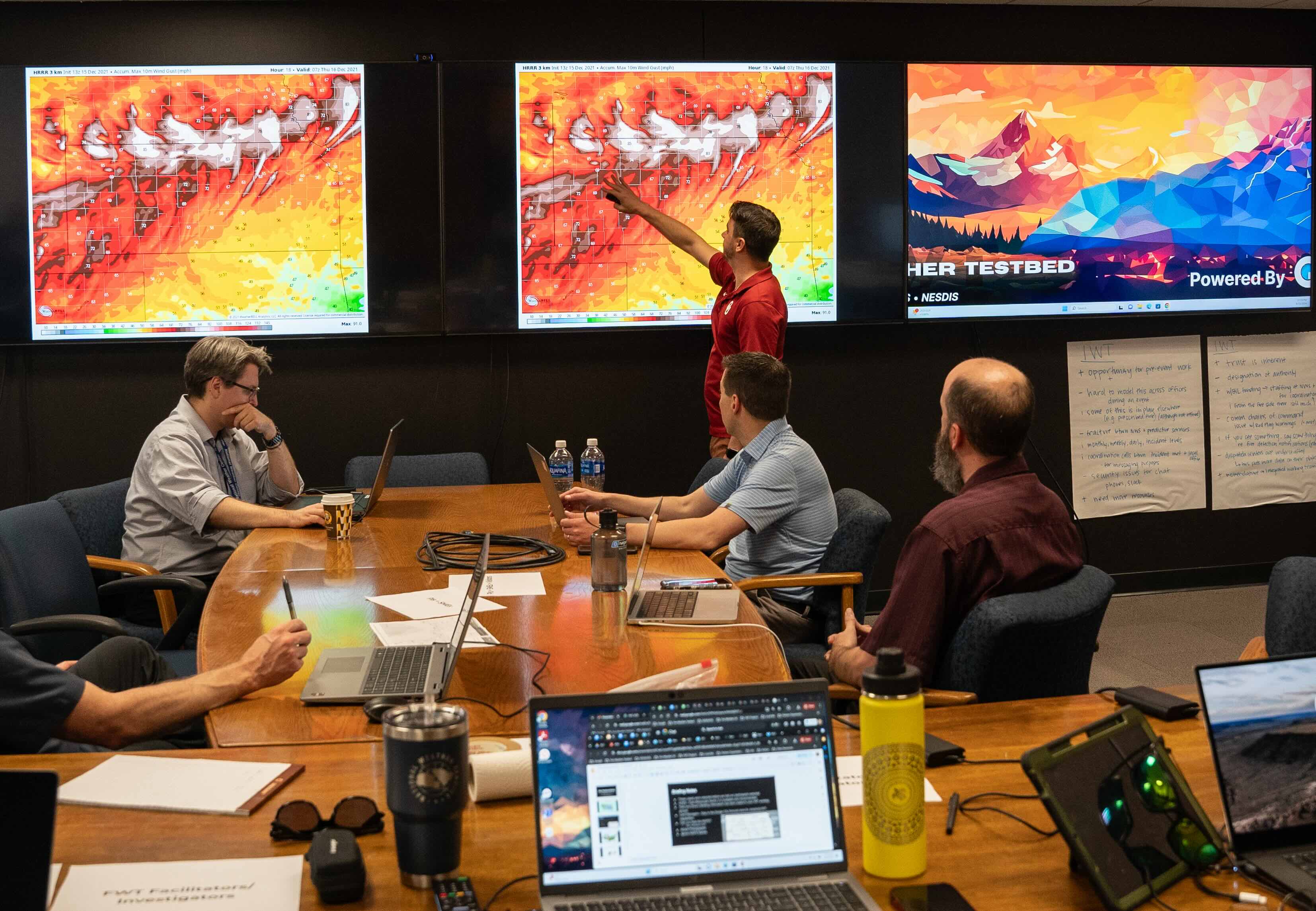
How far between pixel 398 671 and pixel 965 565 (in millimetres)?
1111

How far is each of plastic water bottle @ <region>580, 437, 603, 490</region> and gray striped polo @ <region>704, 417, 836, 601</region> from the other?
1.04 m

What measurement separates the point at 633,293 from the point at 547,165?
63cm

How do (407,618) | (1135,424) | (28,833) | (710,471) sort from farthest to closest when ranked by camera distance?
(1135,424), (710,471), (407,618), (28,833)

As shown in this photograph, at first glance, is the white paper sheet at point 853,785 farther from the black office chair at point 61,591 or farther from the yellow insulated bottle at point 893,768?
the black office chair at point 61,591

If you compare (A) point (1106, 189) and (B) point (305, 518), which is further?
(A) point (1106, 189)

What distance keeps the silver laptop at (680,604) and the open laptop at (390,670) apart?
41 cm

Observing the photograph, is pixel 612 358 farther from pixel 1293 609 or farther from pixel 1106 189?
pixel 1293 609

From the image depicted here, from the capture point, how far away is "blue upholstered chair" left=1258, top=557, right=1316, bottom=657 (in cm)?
243

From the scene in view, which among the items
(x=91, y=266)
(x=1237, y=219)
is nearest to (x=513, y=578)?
(x=91, y=266)

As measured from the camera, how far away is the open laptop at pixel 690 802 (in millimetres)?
1261

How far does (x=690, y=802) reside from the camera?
1292 millimetres

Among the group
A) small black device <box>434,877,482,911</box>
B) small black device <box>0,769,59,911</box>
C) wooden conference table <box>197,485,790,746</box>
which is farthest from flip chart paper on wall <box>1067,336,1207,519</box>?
small black device <box>0,769,59,911</box>

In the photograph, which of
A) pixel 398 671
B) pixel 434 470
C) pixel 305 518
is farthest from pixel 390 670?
pixel 434 470

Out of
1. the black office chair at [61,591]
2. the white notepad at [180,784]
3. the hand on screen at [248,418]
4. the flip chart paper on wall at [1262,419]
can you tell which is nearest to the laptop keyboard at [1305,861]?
the white notepad at [180,784]
